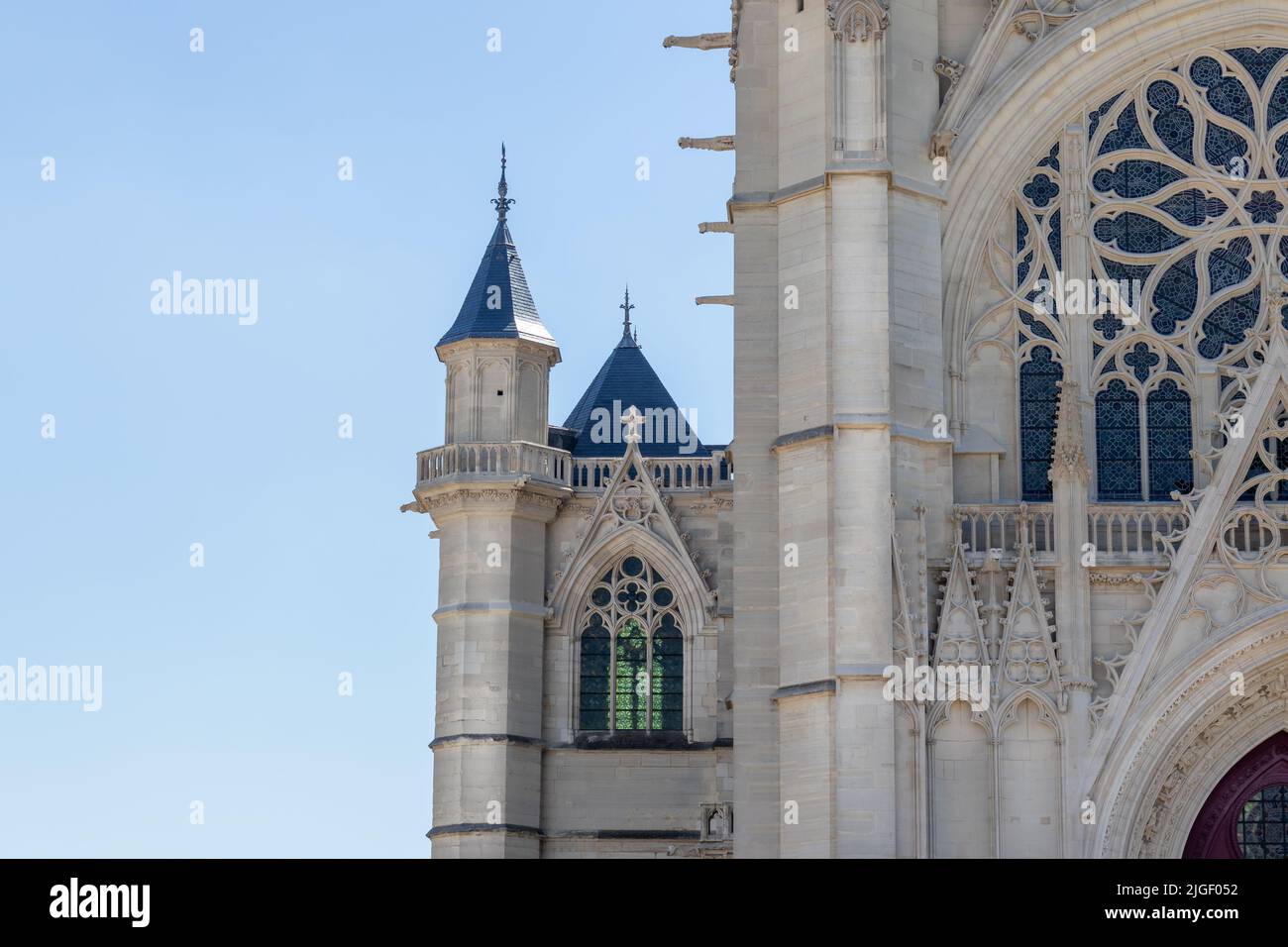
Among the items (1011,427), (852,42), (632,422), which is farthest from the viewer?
(632,422)

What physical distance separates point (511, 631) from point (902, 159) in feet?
46.1

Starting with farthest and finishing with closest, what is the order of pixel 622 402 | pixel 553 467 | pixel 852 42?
pixel 622 402 → pixel 553 467 → pixel 852 42

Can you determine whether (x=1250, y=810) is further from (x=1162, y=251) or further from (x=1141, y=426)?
(x=1162, y=251)

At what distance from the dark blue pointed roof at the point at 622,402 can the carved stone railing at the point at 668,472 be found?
46.2 inches

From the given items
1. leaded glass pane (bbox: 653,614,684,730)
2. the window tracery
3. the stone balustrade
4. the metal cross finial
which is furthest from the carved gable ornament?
the window tracery

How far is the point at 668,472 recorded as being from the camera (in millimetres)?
40125

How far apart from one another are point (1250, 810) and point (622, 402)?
1969 cm

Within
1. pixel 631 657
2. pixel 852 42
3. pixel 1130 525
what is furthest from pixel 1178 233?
pixel 631 657

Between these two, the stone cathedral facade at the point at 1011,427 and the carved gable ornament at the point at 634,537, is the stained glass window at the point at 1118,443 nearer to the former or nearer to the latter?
the stone cathedral facade at the point at 1011,427

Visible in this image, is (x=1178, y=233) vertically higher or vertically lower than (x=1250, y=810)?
higher

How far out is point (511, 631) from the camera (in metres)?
38.2

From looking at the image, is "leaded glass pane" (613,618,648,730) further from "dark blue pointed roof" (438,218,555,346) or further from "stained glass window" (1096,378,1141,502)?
"stained glass window" (1096,378,1141,502)
